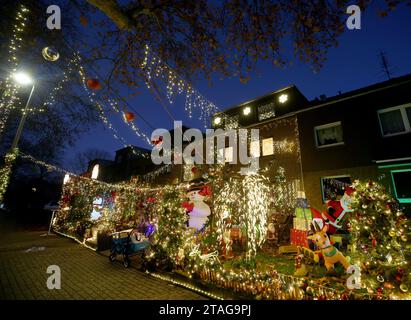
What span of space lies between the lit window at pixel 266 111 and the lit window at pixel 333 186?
21.0 feet

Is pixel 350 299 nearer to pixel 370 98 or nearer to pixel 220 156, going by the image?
pixel 370 98

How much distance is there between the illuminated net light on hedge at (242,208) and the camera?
8945mm

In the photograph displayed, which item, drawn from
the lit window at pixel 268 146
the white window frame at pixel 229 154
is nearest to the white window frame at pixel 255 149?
the lit window at pixel 268 146

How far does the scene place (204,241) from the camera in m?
7.66

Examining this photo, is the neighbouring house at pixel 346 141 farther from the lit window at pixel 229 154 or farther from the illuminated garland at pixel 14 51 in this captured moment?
the illuminated garland at pixel 14 51

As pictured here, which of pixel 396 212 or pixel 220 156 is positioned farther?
pixel 220 156

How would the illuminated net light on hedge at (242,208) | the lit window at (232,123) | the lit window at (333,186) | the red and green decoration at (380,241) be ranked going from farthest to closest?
the lit window at (232,123)
the lit window at (333,186)
the illuminated net light on hedge at (242,208)
the red and green decoration at (380,241)

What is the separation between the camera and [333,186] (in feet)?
37.2

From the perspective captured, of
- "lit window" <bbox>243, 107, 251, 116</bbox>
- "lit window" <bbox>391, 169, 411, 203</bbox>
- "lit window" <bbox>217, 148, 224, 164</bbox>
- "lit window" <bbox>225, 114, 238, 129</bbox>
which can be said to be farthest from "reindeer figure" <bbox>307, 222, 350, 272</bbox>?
"lit window" <bbox>243, 107, 251, 116</bbox>

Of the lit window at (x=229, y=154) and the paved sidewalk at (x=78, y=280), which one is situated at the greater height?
the lit window at (x=229, y=154)

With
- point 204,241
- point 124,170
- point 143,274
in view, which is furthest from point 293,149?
point 124,170

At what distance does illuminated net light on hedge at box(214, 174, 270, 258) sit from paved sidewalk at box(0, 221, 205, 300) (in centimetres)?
360

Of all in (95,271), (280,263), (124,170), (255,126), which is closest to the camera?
(95,271)
